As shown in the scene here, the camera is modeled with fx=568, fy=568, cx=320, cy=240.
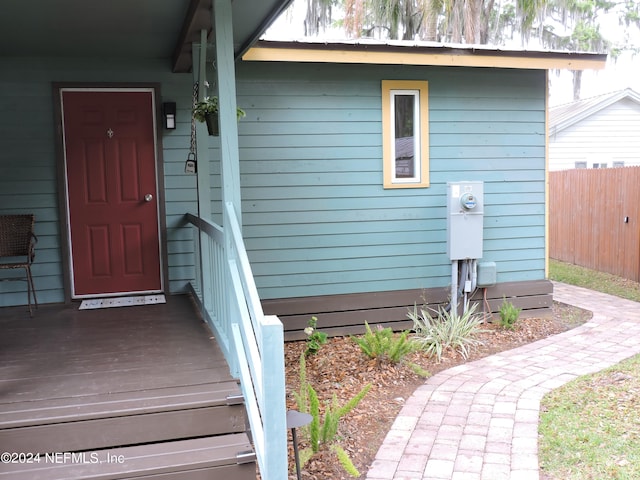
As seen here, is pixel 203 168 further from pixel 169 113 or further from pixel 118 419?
pixel 118 419

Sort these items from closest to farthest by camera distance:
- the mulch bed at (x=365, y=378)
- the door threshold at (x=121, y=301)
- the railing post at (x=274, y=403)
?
1. the railing post at (x=274, y=403)
2. the mulch bed at (x=365, y=378)
3. the door threshold at (x=121, y=301)

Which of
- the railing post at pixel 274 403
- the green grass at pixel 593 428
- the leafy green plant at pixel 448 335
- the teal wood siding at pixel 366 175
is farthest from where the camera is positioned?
the teal wood siding at pixel 366 175

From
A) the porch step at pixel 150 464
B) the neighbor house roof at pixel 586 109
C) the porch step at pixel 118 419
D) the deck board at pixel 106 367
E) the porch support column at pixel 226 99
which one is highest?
the neighbor house roof at pixel 586 109

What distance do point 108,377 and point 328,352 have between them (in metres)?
2.60

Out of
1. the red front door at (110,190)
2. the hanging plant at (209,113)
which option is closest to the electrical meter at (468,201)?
the hanging plant at (209,113)

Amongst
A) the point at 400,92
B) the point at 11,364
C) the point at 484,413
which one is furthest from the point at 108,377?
the point at 400,92

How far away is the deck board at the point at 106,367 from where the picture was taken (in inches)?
109

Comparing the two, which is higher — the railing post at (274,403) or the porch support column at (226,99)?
the porch support column at (226,99)

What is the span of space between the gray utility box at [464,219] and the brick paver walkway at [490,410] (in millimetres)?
1106

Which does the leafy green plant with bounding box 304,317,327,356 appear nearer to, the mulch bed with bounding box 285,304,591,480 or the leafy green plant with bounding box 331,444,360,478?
the mulch bed with bounding box 285,304,591,480

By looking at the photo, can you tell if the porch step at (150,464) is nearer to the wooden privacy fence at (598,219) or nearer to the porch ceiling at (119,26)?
the porch ceiling at (119,26)

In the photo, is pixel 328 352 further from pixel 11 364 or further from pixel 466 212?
pixel 11 364

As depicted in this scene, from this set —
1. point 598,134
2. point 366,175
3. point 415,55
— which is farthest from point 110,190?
point 598,134

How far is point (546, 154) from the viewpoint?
6383mm
